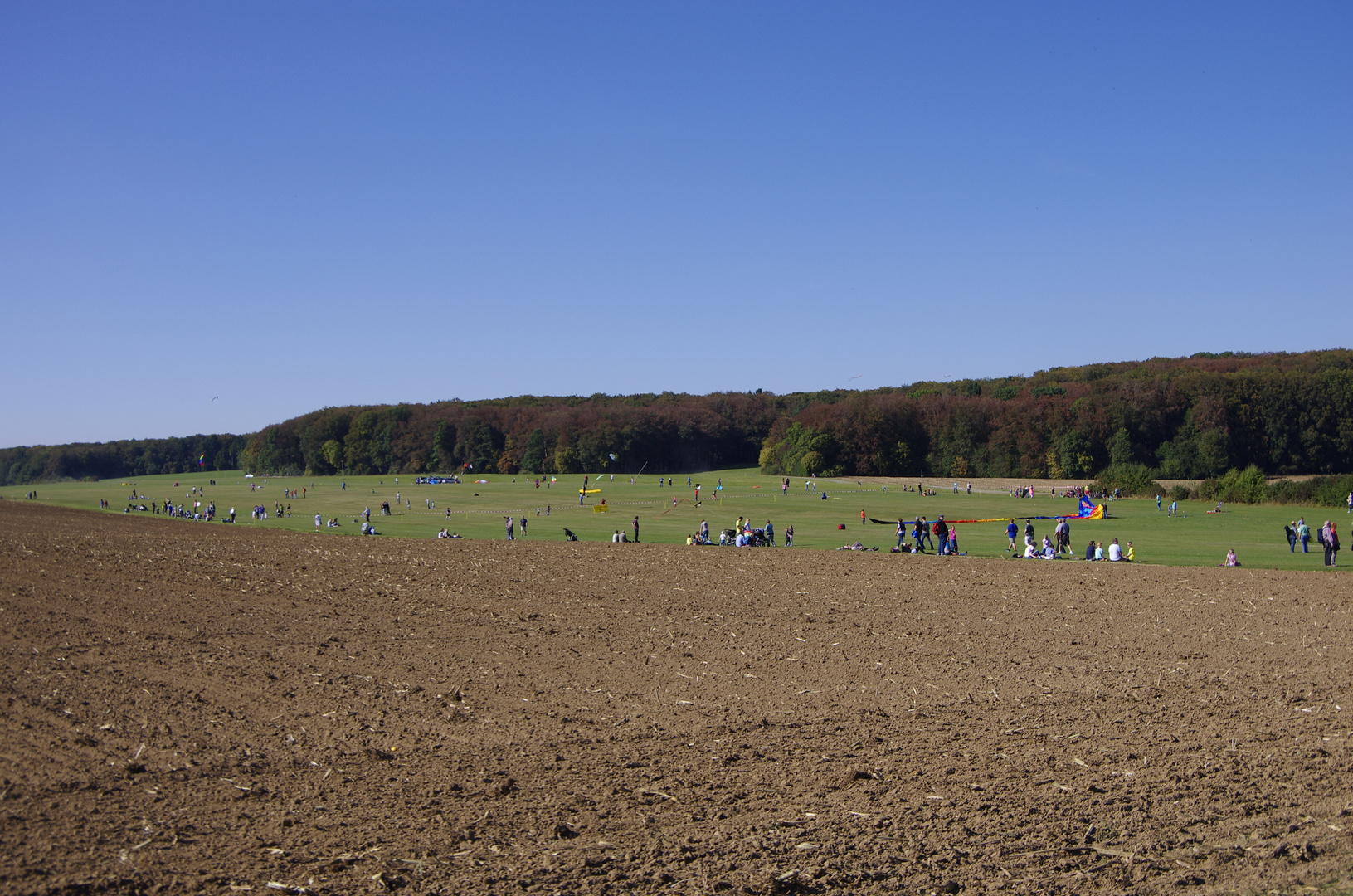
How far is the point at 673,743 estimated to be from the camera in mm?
11383

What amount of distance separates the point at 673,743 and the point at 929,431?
111330mm

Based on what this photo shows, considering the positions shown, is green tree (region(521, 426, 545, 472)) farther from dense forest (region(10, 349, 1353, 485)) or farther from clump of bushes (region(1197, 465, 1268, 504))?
clump of bushes (region(1197, 465, 1268, 504))

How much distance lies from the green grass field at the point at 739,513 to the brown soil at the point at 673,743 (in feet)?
61.0

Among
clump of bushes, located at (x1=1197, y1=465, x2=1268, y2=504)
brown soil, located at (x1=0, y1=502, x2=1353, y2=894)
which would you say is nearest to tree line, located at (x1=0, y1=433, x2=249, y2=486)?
clump of bushes, located at (x1=1197, y1=465, x2=1268, y2=504)

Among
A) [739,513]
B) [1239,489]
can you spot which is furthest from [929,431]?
[739,513]

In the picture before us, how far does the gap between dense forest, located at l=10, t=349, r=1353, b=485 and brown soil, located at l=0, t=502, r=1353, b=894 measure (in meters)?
66.4

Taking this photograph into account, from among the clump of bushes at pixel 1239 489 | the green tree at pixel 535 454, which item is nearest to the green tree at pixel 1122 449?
the clump of bushes at pixel 1239 489

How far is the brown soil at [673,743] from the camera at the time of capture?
7.54 metres

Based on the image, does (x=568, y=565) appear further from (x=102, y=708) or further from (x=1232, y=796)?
(x=1232, y=796)

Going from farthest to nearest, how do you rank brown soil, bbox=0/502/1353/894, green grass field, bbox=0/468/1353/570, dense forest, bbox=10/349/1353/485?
dense forest, bbox=10/349/1353/485, green grass field, bbox=0/468/1353/570, brown soil, bbox=0/502/1353/894

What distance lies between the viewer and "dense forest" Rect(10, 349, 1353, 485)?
331ft

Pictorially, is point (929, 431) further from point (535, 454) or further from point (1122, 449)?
point (535, 454)

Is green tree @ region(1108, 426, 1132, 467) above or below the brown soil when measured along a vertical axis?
above

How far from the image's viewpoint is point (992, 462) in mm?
112250
